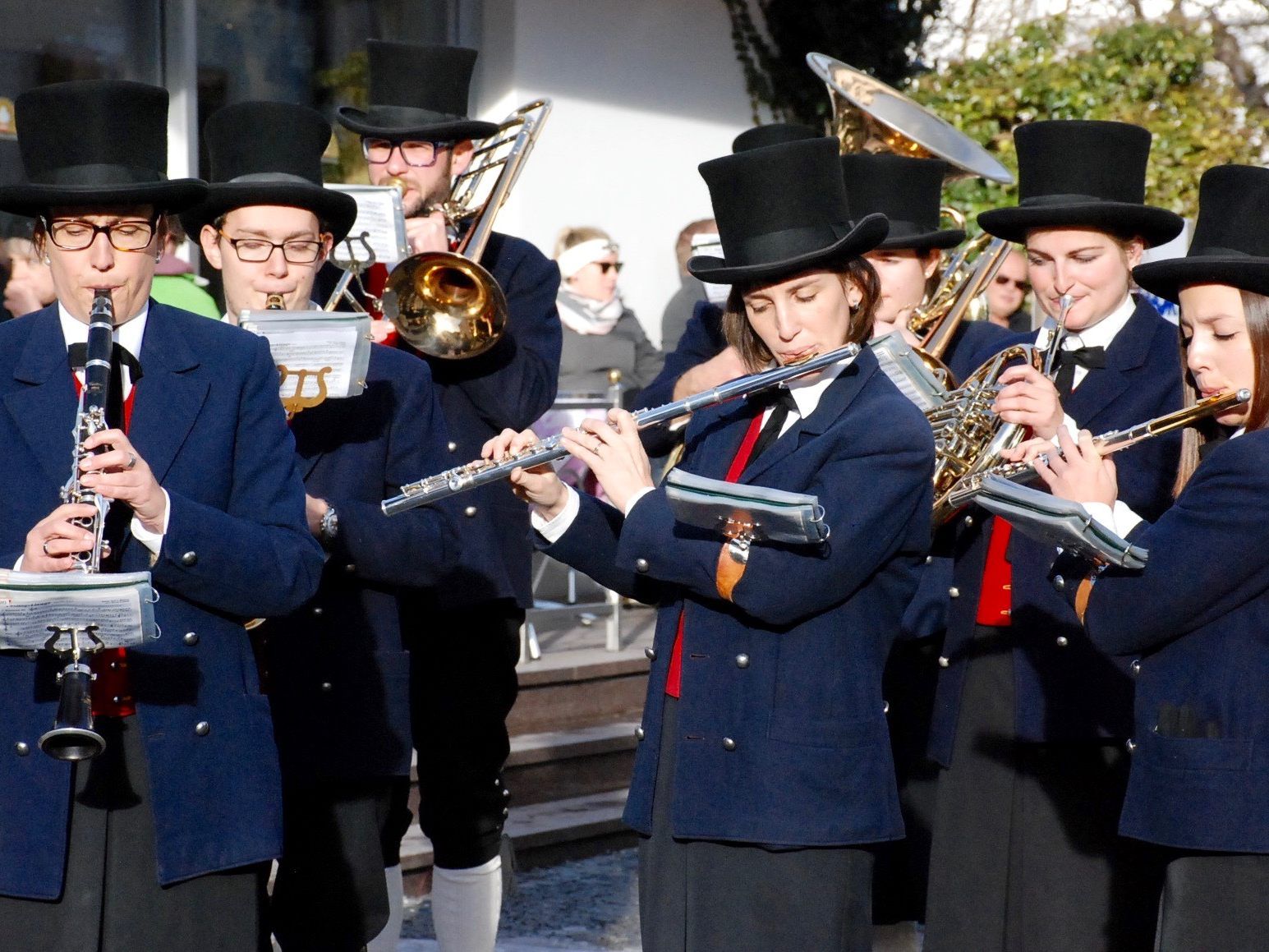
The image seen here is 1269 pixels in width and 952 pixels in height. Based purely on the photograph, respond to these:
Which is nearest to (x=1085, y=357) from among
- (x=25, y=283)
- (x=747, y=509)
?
(x=747, y=509)

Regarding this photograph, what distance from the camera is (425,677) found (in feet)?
17.1

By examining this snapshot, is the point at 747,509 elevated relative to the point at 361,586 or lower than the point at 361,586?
elevated

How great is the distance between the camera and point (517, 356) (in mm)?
5305

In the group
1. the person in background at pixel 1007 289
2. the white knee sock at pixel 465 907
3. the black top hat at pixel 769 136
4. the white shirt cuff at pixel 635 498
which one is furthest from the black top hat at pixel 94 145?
the person in background at pixel 1007 289

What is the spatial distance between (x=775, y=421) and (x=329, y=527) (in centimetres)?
104

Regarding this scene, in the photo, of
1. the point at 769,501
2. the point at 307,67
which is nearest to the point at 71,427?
the point at 769,501

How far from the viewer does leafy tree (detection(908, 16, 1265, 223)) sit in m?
11.1

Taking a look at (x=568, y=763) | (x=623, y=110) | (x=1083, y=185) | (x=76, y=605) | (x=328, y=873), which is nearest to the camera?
(x=76, y=605)

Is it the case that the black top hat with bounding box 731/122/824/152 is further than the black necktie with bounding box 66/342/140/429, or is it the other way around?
the black top hat with bounding box 731/122/824/152

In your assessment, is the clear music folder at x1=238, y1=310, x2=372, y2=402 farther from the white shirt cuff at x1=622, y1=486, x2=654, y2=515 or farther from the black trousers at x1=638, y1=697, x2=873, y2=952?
the black trousers at x1=638, y1=697, x2=873, y2=952

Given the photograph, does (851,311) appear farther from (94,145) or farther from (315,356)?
(94,145)

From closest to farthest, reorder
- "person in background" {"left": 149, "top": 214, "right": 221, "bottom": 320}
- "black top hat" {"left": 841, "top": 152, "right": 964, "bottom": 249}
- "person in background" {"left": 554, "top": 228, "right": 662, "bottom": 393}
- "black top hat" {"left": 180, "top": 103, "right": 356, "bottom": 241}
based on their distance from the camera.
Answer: "black top hat" {"left": 180, "top": 103, "right": 356, "bottom": 241}
"black top hat" {"left": 841, "top": 152, "right": 964, "bottom": 249}
"person in background" {"left": 149, "top": 214, "right": 221, "bottom": 320}
"person in background" {"left": 554, "top": 228, "right": 662, "bottom": 393}

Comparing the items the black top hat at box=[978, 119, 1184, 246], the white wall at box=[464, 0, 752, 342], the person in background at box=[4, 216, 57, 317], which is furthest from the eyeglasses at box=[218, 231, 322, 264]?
the white wall at box=[464, 0, 752, 342]

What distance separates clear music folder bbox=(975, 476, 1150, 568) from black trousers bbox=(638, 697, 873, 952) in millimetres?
721
